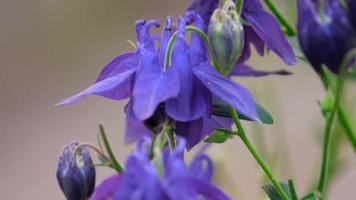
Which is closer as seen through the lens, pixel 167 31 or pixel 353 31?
pixel 353 31

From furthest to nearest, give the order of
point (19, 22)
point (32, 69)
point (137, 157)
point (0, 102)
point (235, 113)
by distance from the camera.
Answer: point (19, 22)
point (32, 69)
point (0, 102)
point (235, 113)
point (137, 157)

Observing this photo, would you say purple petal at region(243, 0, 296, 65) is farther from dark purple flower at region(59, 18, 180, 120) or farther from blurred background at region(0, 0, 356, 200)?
blurred background at region(0, 0, 356, 200)

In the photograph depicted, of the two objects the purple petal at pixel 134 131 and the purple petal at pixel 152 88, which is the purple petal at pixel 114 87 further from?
the purple petal at pixel 134 131

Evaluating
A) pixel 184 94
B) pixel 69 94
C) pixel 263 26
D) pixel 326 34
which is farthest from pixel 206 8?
pixel 69 94

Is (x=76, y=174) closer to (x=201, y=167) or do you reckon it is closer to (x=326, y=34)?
(x=201, y=167)

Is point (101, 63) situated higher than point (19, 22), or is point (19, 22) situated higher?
point (19, 22)

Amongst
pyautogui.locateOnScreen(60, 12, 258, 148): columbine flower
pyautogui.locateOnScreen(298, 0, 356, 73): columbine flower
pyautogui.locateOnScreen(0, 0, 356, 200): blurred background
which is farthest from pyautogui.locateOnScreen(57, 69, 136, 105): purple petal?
pyautogui.locateOnScreen(0, 0, 356, 200): blurred background

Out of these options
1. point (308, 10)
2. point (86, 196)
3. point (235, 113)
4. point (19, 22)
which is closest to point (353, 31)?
point (308, 10)

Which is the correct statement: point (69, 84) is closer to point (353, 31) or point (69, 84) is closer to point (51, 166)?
point (51, 166)
